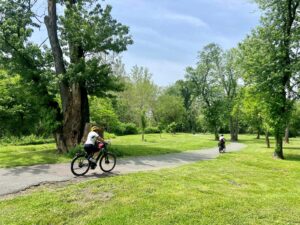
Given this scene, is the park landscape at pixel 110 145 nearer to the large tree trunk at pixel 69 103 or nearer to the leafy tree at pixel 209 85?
the large tree trunk at pixel 69 103

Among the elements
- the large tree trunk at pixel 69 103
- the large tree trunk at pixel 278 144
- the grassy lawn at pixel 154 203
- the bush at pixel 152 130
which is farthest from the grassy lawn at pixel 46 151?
the bush at pixel 152 130

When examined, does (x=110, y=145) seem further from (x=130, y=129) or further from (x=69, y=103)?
(x=130, y=129)

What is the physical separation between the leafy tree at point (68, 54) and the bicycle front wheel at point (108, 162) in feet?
21.4

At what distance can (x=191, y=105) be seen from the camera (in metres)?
84.0

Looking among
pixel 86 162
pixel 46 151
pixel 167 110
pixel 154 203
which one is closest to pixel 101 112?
pixel 46 151

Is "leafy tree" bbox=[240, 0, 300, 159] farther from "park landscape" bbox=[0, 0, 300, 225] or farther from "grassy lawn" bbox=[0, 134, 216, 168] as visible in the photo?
"grassy lawn" bbox=[0, 134, 216, 168]

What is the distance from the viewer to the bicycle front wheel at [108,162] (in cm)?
1101

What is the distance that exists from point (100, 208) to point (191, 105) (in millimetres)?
78020

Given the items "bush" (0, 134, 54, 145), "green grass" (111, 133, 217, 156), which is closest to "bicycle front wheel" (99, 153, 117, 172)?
"green grass" (111, 133, 217, 156)

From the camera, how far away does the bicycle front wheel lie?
11009 millimetres

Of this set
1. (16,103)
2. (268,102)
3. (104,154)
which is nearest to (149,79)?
(16,103)

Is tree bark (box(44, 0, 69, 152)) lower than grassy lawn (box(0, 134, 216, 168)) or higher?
higher

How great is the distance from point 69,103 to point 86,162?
7825 millimetres

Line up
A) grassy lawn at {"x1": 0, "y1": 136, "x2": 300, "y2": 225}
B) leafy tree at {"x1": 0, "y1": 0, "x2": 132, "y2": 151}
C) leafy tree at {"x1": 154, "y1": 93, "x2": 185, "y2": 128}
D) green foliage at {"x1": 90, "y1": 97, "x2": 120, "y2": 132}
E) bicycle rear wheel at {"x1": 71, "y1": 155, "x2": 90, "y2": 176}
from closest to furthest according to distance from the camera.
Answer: grassy lawn at {"x1": 0, "y1": 136, "x2": 300, "y2": 225} → bicycle rear wheel at {"x1": 71, "y1": 155, "x2": 90, "y2": 176} → leafy tree at {"x1": 0, "y1": 0, "x2": 132, "y2": 151} → green foliage at {"x1": 90, "y1": 97, "x2": 120, "y2": 132} → leafy tree at {"x1": 154, "y1": 93, "x2": 185, "y2": 128}
